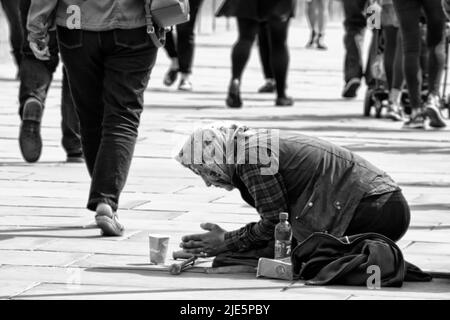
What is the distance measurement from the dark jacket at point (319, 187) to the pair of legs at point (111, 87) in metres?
1.11

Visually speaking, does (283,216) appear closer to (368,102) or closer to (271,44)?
(368,102)

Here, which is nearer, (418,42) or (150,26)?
(150,26)

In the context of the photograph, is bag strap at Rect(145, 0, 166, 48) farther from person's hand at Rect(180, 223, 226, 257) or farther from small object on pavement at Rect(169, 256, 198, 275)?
small object on pavement at Rect(169, 256, 198, 275)

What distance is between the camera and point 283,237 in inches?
234

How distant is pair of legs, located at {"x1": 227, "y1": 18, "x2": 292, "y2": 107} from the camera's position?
1343 centimetres

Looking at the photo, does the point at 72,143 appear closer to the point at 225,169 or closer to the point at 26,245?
the point at 26,245

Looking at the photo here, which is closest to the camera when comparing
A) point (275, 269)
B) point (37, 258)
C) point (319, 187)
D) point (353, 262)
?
point (353, 262)

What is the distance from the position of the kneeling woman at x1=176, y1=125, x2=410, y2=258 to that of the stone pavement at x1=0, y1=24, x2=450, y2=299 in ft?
0.91

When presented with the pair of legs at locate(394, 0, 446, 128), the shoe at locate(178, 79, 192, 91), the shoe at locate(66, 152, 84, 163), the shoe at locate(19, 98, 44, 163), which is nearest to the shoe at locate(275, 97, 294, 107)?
the shoe at locate(178, 79, 192, 91)

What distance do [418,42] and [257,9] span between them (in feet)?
7.10

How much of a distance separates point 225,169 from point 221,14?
24.8 feet

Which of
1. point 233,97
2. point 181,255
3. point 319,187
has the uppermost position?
point 319,187

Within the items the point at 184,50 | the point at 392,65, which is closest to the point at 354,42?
the point at 392,65
